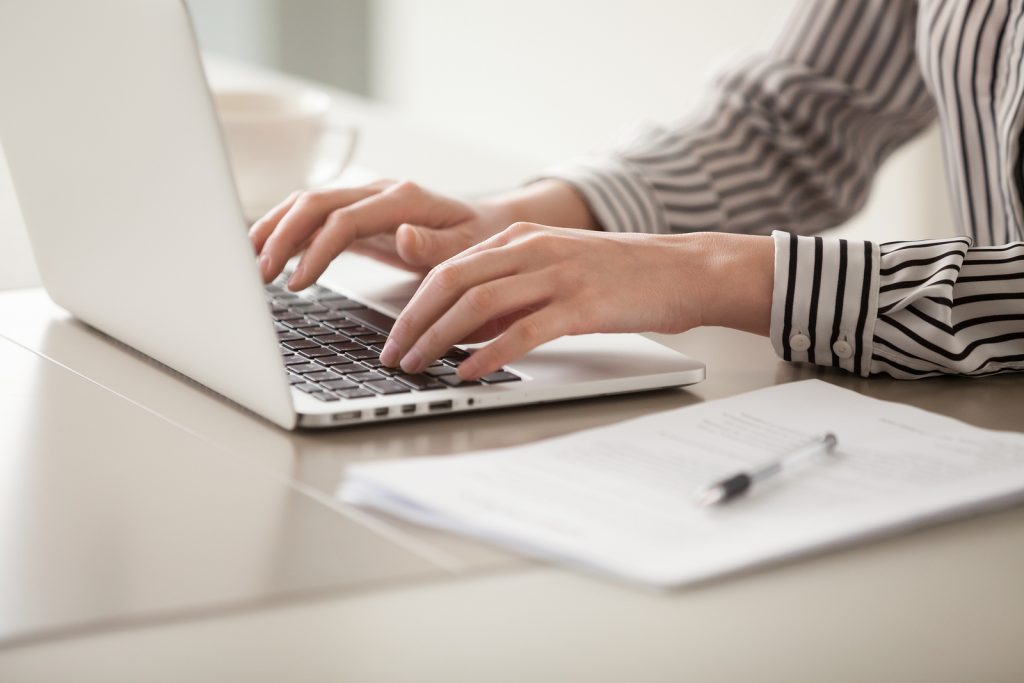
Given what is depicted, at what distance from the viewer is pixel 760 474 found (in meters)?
0.58

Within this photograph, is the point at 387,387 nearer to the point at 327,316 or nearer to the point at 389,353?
the point at 389,353

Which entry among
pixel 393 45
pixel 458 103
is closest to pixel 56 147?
pixel 458 103

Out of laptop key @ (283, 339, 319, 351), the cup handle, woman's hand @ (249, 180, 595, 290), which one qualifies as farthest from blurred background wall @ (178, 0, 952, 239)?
laptop key @ (283, 339, 319, 351)

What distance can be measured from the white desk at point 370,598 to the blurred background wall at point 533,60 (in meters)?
0.91

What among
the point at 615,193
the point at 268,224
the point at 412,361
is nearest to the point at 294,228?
the point at 268,224

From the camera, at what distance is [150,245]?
0.75 meters

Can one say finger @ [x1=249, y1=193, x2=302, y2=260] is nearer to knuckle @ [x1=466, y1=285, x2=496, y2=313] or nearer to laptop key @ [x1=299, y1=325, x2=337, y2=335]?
laptop key @ [x1=299, y1=325, x2=337, y2=335]

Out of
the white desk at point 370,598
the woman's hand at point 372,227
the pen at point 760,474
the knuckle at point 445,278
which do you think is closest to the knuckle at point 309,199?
the woman's hand at point 372,227

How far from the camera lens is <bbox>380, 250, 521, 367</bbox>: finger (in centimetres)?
76

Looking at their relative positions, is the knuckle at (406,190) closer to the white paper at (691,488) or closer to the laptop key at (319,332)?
the laptop key at (319,332)

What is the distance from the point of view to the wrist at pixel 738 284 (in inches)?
33.0

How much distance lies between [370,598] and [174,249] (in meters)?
0.30

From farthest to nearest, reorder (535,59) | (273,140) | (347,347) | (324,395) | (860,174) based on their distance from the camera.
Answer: (535,59), (860,174), (273,140), (347,347), (324,395)

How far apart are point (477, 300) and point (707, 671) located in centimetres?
32
